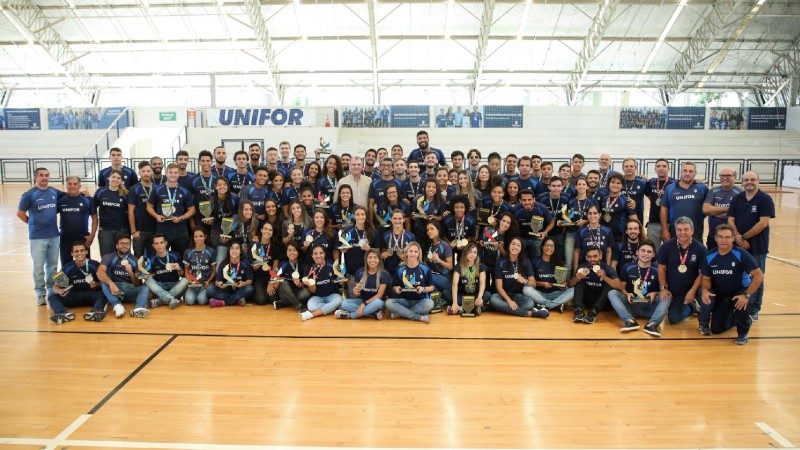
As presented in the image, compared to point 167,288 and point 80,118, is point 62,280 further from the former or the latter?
point 80,118

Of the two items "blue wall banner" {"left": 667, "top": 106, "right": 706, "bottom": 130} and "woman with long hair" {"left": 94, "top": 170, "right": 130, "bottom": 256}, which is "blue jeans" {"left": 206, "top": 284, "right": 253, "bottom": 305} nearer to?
"woman with long hair" {"left": 94, "top": 170, "right": 130, "bottom": 256}

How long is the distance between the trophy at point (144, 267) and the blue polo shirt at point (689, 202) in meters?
6.80

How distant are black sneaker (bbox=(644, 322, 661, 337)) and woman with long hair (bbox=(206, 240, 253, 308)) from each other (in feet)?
15.9

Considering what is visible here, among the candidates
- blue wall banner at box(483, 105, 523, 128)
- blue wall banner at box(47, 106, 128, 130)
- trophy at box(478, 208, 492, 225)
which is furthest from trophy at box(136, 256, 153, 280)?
blue wall banner at box(47, 106, 128, 130)

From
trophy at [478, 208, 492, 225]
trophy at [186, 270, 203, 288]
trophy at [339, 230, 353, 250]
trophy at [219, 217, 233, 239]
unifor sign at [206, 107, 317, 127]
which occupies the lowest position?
trophy at [186, 270, 203, 288]

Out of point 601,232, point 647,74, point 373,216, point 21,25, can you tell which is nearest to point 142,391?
point 373,216

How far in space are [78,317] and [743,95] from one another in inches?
1434

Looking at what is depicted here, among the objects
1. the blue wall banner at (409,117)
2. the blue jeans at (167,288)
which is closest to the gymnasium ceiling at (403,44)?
the blue wall banner at (409,117)

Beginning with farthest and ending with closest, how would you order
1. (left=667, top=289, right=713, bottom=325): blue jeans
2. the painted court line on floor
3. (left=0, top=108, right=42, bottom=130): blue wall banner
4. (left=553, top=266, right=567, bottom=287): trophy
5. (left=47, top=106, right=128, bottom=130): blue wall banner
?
(left=0, top=108, right=42, bottom=130): blue wall banner → (left=47, top=106, right=128, bottom=130): blue wall banner → (left=553, top=266, right=567, bottom=287): trophy → (left=667, top=289, right=713, bottom=325): blue jeans → the painted court line on floor

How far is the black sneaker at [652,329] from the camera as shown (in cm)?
611

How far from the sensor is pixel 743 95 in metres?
32.7

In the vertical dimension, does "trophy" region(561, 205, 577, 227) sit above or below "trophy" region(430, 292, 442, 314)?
above

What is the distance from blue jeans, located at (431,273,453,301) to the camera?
7.11 meters

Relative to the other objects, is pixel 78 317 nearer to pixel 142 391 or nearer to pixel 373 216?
pixel 142 391
